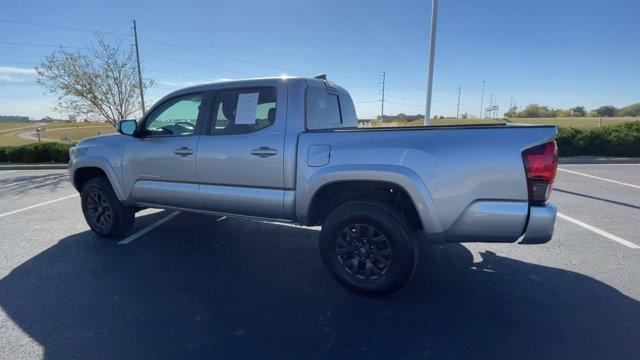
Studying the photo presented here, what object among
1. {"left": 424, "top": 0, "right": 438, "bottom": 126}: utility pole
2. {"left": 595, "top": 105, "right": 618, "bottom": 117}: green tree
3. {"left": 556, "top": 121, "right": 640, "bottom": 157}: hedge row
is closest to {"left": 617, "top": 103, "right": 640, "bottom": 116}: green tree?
{"left": 595, "top": 105, "right": 618, "bottom": 117}: green tree

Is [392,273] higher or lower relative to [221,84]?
lower

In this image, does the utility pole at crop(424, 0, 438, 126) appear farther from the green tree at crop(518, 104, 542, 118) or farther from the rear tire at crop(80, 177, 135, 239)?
the green tree at crop(518, 104, 542, 118)

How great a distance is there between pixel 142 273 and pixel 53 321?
86 cm

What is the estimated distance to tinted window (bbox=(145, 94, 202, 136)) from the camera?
12.6 ft

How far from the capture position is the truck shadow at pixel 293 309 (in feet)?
7.57

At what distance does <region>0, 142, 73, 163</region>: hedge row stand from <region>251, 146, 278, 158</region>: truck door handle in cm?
1332

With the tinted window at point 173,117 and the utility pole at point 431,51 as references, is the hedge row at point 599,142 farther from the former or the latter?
the tinted window at point 173,117

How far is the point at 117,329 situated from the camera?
2521 mm

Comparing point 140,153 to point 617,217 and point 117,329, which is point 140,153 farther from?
point 617,217

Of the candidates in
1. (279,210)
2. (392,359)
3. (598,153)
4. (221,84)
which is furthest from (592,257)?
(598,153)

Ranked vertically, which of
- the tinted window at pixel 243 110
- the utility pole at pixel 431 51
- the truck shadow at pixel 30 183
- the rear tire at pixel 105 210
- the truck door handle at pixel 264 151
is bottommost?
the truck shadow at pixel 30 183

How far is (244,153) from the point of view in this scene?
3.28 metres

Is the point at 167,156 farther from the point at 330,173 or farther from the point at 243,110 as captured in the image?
the point at 330,173

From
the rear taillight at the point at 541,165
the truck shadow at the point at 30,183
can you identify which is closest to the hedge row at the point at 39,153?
the truck shadow at the point at 30,183
